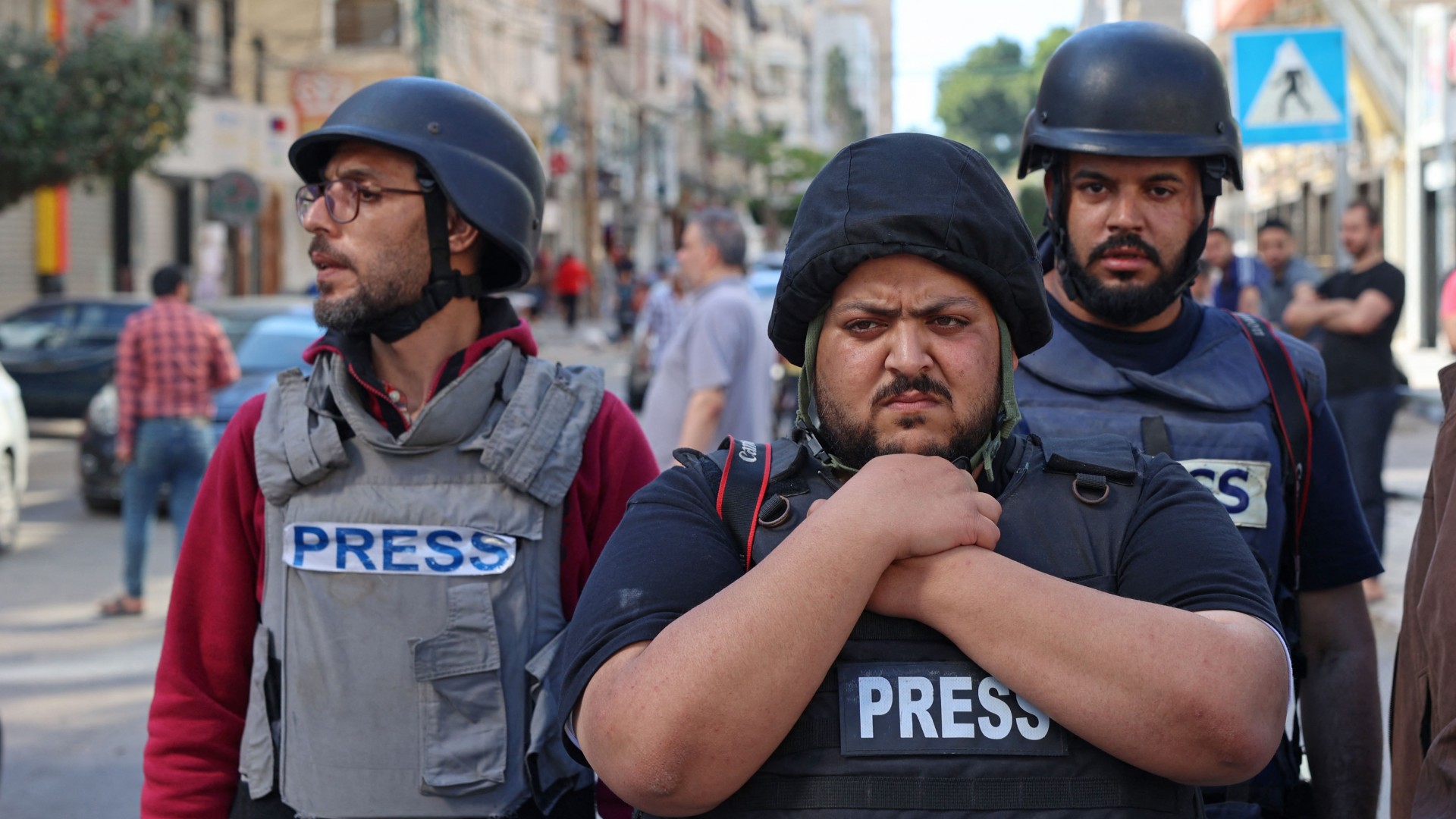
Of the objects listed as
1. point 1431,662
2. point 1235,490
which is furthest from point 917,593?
point 1235,490

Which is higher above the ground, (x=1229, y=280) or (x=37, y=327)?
(x=1229, y=280)

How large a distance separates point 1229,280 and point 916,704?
912 cm

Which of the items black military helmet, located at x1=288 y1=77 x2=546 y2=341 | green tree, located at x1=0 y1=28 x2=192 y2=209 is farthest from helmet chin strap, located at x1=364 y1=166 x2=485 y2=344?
green tree, located at x1=0 y1=28 x2=192 y2=209

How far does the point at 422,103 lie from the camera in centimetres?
288

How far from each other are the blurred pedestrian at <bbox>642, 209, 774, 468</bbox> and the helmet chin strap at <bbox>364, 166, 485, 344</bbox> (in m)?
3.46

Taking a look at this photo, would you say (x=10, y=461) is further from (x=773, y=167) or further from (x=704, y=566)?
(x=773, y=167)

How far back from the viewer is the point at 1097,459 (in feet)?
6.42

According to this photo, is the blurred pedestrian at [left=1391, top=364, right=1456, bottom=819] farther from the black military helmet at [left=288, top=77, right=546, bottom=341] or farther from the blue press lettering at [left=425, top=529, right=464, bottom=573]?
the black military helmet at [left=288, top=77, right=546, bottom=341]

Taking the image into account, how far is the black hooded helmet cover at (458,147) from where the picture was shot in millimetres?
2818

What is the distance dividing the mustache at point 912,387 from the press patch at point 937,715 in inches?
12.7

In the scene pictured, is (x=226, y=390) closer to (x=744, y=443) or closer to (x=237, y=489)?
(x=237, y=489)

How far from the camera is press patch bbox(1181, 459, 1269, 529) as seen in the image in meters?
2.60

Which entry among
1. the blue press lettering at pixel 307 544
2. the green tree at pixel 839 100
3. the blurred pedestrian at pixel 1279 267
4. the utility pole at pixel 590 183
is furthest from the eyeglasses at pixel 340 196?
the green tree at pixel 839 100

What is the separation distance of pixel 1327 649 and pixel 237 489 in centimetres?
190
